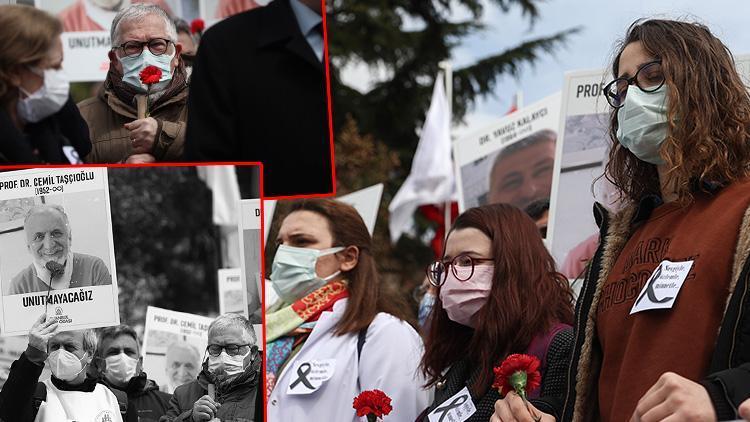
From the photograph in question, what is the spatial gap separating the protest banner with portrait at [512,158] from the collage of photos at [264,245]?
0.86 metres

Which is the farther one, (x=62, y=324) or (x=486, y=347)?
(x=486, y=347)

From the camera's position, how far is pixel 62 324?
9.72 feet

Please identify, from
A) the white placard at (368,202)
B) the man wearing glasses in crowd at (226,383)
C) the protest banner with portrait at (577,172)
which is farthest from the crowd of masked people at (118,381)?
the white placard at (368,202)

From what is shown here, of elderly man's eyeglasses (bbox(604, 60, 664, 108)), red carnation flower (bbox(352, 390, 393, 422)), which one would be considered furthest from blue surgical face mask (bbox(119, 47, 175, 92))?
elderly man's eyeglasses (bbox(604, 60, 664, 108))

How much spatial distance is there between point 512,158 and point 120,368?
2907mm

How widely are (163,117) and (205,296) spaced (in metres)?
3.22

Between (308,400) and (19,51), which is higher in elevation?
(19,51)

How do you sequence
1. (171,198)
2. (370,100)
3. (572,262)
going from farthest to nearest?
(370,100) → (572,262) → (171,198)

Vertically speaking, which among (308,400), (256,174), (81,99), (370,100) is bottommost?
(308,400)

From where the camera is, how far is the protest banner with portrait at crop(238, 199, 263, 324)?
313 cm

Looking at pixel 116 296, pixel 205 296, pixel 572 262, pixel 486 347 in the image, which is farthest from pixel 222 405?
pixel 205 296

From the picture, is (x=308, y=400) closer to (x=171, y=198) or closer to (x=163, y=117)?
(x=171, y=198)

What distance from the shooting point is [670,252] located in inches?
105

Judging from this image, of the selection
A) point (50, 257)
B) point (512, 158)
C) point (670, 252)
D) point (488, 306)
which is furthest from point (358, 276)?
point (670, 252)
